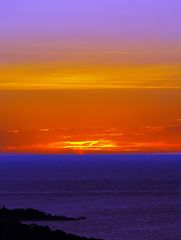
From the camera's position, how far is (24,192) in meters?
112

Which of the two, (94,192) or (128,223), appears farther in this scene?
(94,192)

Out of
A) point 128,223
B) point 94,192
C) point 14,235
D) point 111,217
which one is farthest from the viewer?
point 94,192

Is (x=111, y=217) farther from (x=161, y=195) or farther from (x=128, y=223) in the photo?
(x=161, y=195)

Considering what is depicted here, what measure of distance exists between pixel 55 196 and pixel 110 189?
629 inches

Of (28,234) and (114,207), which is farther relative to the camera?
(114,207)

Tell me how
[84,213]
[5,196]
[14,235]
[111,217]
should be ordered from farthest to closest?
[5,196] → [84,213] → [111,217] → [14,235]

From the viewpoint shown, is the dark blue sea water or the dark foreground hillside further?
the dark blue sea water

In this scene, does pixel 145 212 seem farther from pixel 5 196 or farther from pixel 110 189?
pixel 110 189

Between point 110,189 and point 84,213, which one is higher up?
point 110,189

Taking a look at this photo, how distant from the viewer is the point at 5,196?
4099 inches

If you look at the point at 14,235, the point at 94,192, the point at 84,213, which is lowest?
the point at 14,235

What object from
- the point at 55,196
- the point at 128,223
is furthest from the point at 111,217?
the point at 55,196

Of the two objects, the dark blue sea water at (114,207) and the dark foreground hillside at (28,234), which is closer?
the dark foreground hillside at (28,234)

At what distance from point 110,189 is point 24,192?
43.5 ft
